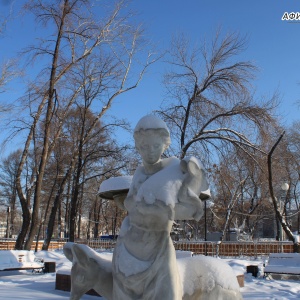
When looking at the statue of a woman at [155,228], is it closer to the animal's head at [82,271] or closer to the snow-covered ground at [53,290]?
the animal's head at [82,271]

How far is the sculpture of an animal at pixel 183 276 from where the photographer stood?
2.31 m

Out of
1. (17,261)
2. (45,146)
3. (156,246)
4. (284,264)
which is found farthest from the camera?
(45,146)

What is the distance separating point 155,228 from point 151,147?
47cm

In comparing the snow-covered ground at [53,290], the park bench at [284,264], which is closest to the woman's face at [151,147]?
the snow-covered ground at [53,290]

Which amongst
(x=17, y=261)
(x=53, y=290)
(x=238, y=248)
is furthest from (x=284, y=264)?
(x=17, y=261)

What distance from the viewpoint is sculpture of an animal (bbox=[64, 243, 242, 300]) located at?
2309 mm

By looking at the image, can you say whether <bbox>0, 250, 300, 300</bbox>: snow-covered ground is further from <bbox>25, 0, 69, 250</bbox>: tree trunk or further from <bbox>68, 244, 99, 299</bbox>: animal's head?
<bbox>68, 244, 99, 299</bbox>: animal's head

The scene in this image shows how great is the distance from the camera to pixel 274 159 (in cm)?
1470

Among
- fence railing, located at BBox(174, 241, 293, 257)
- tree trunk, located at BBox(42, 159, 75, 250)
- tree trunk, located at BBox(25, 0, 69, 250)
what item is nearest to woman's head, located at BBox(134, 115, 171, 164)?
tree trunk, located at BBox(25, 0, 69, 250)

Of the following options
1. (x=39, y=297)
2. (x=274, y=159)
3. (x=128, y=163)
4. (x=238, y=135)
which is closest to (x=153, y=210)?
(x=39, y=297)

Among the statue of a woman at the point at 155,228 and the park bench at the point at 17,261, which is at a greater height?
the statue of a woman at the point at 155,228

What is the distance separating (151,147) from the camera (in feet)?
7.61

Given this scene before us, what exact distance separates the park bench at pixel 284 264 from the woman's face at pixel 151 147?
33.6 feet

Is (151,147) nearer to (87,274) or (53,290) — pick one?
(87,274)
